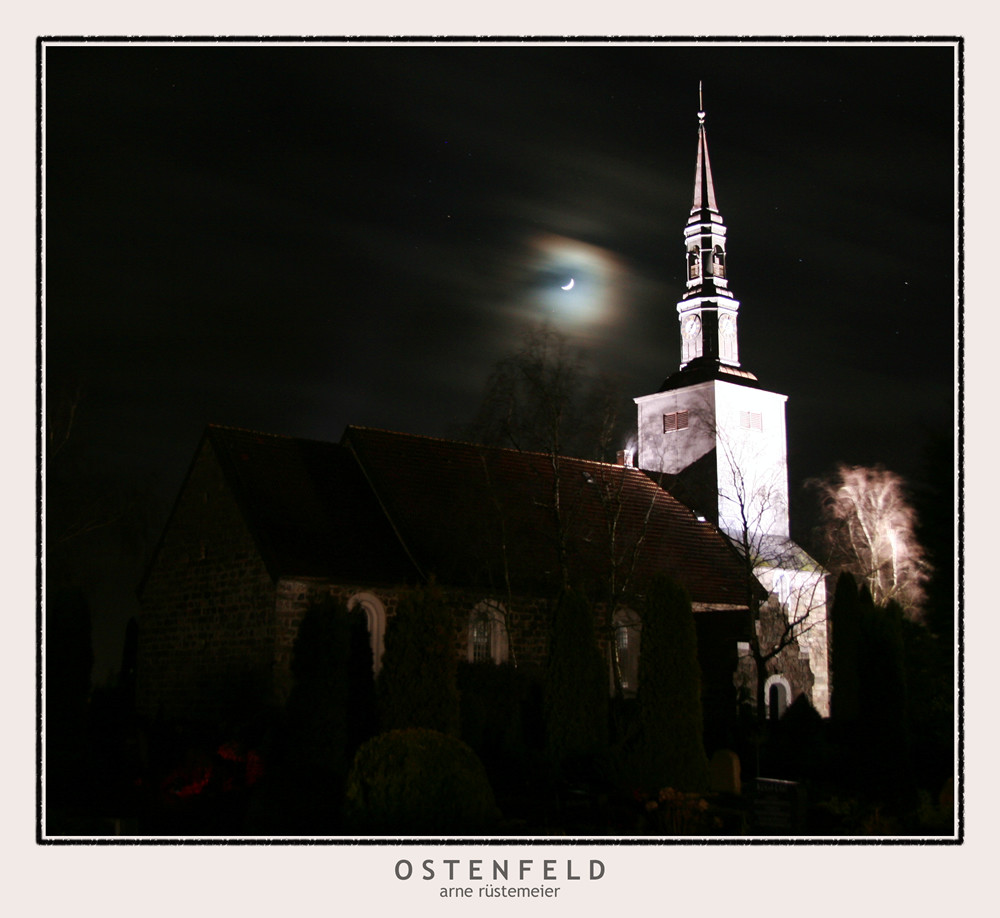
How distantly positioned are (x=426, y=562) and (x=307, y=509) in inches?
113

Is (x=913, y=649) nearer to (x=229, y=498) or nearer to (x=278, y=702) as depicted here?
(x=278, y=702)

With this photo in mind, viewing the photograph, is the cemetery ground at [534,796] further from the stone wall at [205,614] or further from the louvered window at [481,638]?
the louvered window at [481,638]

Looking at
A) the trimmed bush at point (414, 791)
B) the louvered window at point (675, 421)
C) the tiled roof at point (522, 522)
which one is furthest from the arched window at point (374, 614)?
the louvered window at point (675, 421)

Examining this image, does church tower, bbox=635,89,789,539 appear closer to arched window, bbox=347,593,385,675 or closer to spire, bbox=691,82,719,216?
spire, bbox=691,82,719,216

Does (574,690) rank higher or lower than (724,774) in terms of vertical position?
higher

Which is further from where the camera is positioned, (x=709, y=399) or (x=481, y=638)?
(x=709, y=399)

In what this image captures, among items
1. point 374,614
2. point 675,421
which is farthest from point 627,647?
point 675,421

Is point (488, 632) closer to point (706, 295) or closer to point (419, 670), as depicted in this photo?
point (419, 670)

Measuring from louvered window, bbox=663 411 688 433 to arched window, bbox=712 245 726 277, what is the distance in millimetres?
5311

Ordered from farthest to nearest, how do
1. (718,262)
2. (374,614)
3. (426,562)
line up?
(718,262), (426,562), (374,614)

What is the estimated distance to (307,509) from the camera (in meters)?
27.4

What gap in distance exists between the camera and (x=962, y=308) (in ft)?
39.1

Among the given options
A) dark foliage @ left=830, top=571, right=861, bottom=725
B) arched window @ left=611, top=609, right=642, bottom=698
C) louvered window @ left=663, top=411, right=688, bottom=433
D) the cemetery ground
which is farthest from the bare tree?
Answer: the cemetery ground

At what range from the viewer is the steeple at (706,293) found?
44.8m
